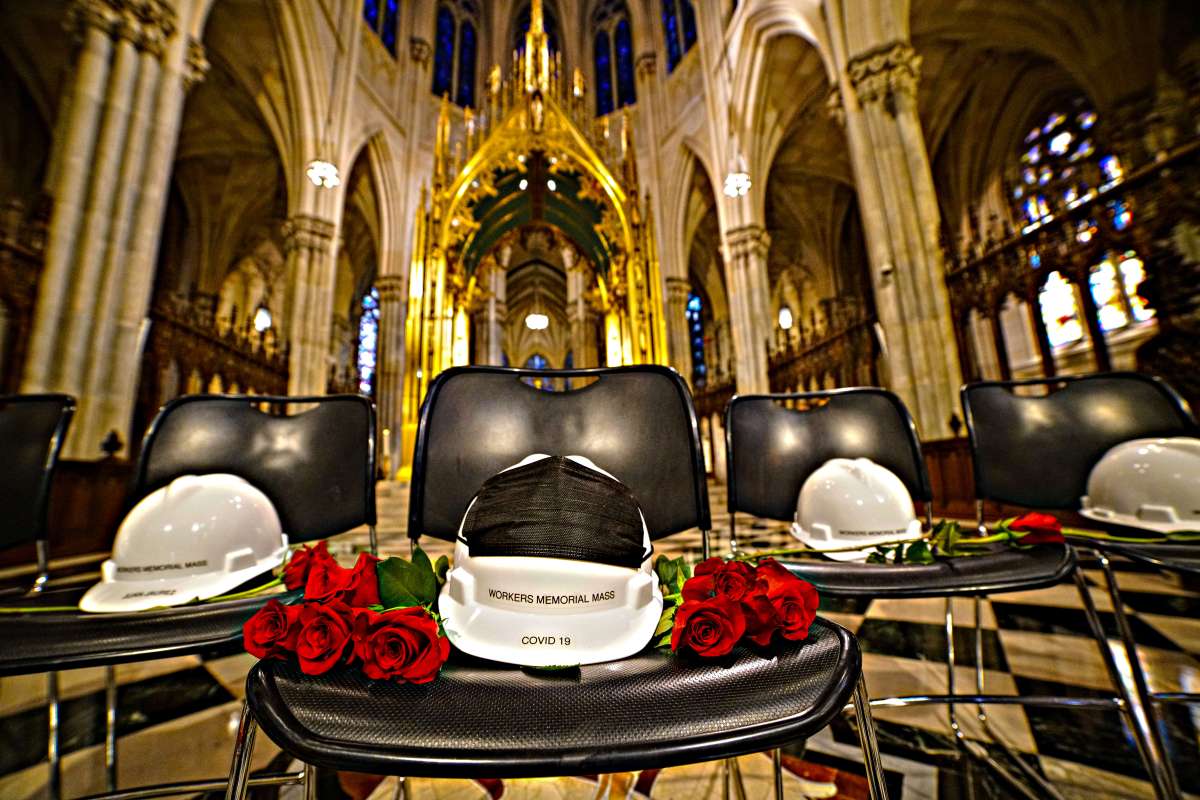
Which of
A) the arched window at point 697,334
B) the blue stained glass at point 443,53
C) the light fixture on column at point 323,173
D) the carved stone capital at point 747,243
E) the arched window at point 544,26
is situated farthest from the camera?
the arched window at point 697,334

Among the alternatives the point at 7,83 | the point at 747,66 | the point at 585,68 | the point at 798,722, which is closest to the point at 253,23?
the point at 7,83

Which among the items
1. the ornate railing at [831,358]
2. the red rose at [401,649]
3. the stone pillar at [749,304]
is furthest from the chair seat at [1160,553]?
the stone pillar at [749,304]

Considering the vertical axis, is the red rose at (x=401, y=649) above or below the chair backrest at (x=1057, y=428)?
below

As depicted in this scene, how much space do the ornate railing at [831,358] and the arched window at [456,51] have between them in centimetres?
1066

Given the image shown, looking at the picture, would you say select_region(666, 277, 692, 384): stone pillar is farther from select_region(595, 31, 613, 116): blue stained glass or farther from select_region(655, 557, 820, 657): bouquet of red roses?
select_region(655, 557, 820, 657): bouquet of red roses

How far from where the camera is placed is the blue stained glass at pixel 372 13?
369 inches

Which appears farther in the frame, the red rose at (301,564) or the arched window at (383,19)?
the arched window at (383,19)

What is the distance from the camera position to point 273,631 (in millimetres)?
486

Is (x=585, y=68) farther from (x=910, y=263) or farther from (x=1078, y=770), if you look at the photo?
(x=1078, y=770)

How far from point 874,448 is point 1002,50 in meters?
11.1

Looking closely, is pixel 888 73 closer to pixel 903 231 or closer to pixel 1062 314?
pixel 903 231

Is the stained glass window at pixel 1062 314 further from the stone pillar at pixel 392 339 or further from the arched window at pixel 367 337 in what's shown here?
the arched window at pixel 367 337

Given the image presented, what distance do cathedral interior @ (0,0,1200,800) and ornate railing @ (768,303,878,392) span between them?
0.24ft

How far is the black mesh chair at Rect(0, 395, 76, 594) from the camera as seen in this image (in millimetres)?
1230
